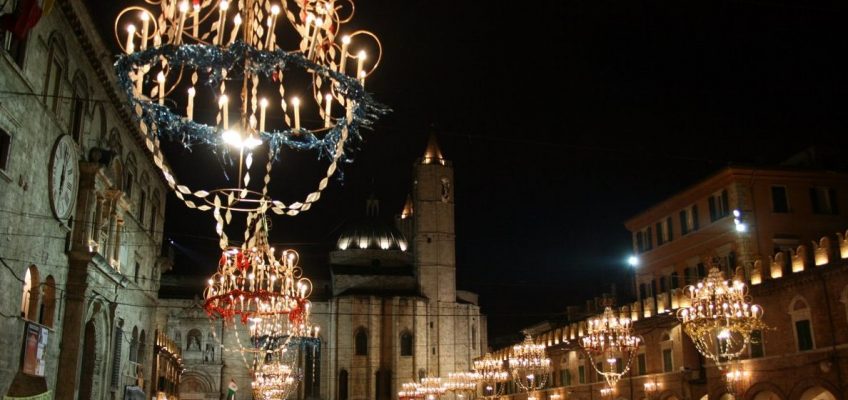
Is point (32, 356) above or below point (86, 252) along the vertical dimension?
below

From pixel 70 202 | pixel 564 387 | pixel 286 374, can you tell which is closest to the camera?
pixel 70 202

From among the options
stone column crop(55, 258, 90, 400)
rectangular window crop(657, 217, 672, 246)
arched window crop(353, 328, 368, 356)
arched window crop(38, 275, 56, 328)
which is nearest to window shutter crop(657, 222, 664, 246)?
rectangular window crop(657, 217, 672, 246)

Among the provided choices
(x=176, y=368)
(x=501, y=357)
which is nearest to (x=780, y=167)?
(x=501, y=357)

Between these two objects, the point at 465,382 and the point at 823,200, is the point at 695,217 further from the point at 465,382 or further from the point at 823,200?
the point at 465,382

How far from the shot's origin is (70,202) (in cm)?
1988

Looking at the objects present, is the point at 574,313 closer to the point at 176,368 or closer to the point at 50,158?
the point at 176,368

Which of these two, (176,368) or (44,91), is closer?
(44,91)

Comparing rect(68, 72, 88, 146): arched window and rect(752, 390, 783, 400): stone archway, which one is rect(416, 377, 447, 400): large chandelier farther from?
rect(68, 72, 88, 146): arched window

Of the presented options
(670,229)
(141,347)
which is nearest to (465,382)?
(670,229)

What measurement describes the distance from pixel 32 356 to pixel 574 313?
36.1 m

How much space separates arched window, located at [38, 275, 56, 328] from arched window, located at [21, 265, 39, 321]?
813mm

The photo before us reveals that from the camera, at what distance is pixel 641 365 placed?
102ft

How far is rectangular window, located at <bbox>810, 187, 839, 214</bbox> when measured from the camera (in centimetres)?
3042

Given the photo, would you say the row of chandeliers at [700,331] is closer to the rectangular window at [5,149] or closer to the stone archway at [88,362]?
the stone archway at [88,362]
